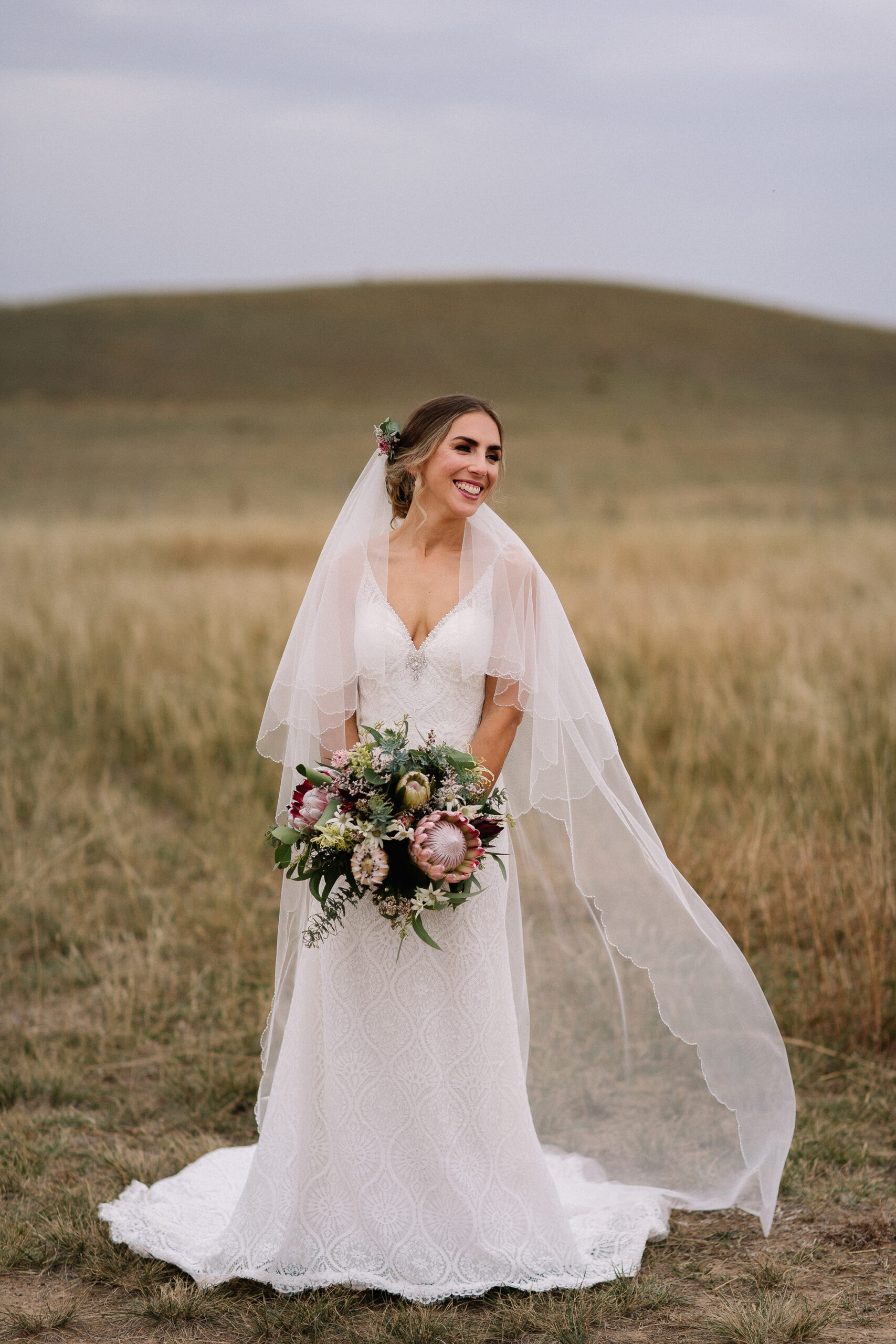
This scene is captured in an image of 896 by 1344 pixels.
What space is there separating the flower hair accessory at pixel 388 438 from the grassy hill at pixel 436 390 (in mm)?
20391

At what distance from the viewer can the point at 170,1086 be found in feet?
13.8

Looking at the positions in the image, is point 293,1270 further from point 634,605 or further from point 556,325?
point 556,325

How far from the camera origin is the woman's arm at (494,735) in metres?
3.06

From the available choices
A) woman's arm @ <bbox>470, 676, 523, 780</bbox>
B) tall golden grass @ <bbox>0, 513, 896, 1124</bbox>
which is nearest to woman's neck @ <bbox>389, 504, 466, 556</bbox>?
woman's arm @ <bbox>470, 676, 523, 780</bbox>

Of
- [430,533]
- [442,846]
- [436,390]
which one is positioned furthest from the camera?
[436,390]

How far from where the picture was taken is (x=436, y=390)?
4897cm

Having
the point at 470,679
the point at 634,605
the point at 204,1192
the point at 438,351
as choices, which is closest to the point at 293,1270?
the point at 204,1192

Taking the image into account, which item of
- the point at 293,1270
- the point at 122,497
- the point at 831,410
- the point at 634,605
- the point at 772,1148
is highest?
the point at 831,410

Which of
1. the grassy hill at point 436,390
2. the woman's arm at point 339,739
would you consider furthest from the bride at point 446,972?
the grassy hill at point 436,390

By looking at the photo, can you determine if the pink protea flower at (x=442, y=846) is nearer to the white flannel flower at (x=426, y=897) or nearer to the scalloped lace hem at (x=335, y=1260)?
the white flannel flower at (x=426, y=897)

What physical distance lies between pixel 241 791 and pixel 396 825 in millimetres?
4291

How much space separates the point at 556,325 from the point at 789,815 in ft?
205

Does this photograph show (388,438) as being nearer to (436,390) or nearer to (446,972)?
(446,972)

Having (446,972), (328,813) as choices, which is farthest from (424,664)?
(446,972)
